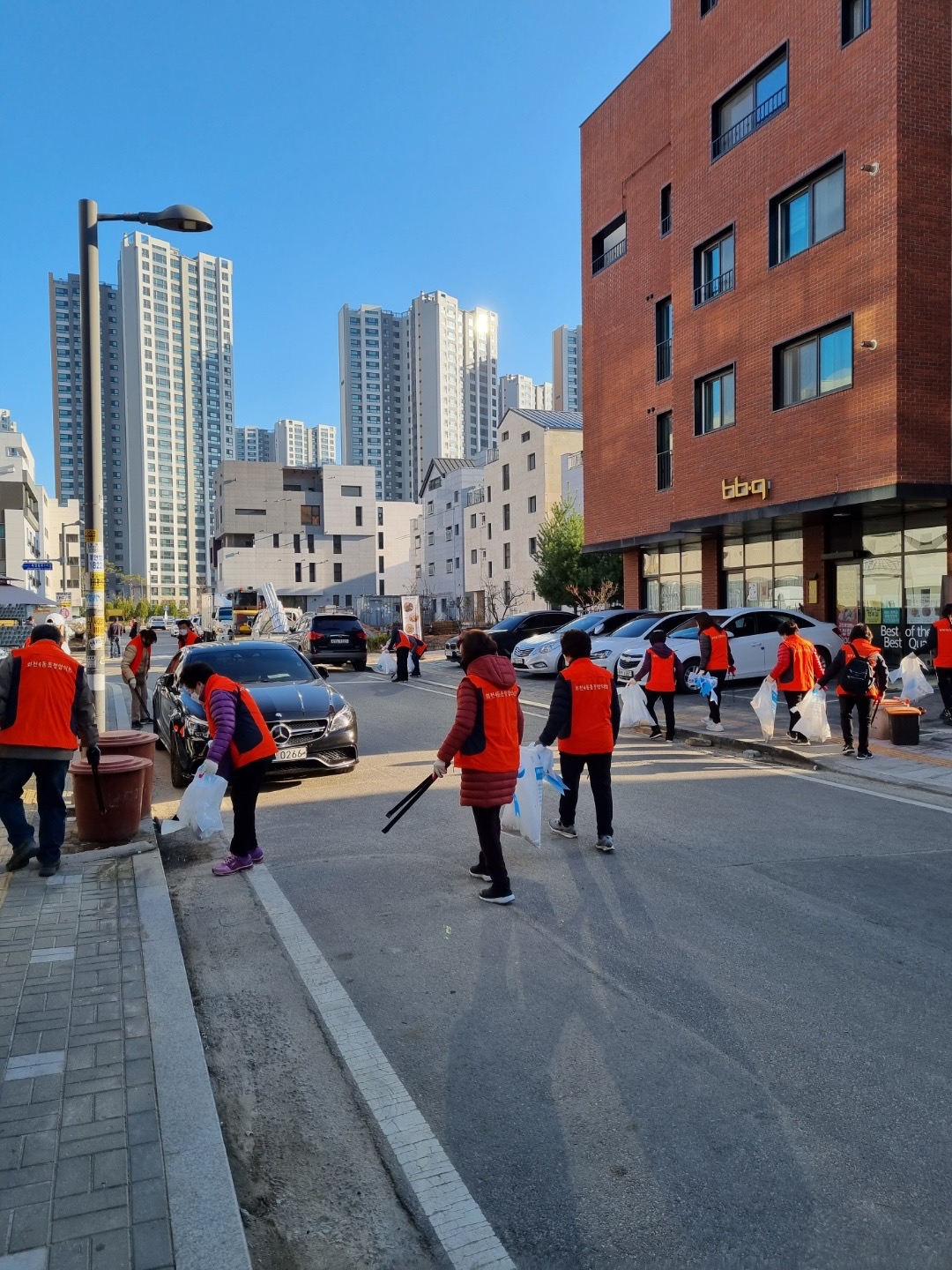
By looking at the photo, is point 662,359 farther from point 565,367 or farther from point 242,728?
point 565,367

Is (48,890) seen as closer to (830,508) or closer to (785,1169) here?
(785,1169)

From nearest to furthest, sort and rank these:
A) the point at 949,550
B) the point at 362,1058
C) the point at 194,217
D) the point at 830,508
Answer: the point at 362,1058 < the point at 194,217 < the point at 949,550 < the point at 830,508

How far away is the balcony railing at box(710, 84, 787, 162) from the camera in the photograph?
20.8 m

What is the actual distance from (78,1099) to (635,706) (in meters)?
10.4

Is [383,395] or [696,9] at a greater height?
[383,395]

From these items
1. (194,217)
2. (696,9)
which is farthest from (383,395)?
(194,217)

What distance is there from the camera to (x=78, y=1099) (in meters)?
3.27

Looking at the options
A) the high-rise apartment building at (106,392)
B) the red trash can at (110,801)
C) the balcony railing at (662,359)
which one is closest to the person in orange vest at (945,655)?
the red trash can at (110,801)

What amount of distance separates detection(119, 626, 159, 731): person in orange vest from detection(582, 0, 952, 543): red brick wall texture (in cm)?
1390

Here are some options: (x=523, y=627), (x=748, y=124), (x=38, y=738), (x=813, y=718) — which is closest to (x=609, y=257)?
(x=748, y=124)

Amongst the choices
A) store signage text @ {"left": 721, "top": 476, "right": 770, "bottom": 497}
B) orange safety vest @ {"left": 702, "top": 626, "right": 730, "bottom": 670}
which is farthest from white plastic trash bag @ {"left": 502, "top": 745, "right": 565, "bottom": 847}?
store signage text @ {"left": 721, "top": 476, "right": 770, "bottom": 497}

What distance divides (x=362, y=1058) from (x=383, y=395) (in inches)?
6495

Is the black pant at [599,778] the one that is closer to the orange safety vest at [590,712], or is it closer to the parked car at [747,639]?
the orange safety vest at [590,712]

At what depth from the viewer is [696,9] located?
23.7 meters
